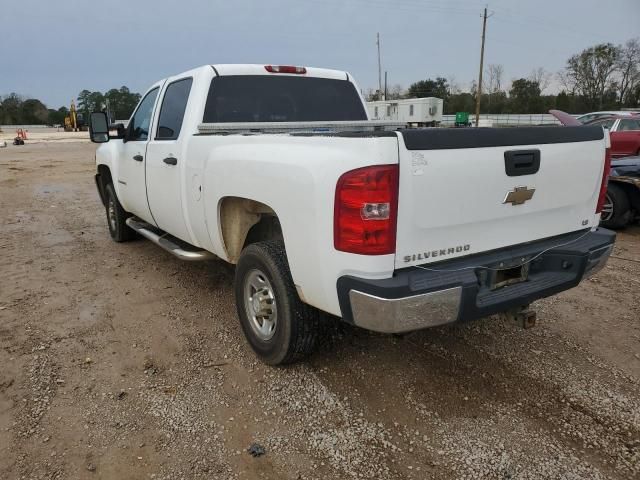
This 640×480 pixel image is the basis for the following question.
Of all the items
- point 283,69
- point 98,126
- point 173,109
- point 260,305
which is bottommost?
point 260,305

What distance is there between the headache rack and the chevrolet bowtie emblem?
141cm

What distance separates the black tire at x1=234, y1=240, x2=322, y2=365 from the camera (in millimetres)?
2957

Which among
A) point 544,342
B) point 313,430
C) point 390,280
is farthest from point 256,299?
point 544,342

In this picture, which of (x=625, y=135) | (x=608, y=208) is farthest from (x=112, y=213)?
(x=625, y=135)

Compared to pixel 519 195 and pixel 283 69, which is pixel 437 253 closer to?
pixel 519 195

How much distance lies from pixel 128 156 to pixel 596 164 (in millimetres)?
4400

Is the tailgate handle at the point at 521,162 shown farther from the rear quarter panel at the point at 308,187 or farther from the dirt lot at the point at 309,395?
the dirt lot at the point at 309,395

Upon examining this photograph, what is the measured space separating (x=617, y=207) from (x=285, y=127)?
539 centimetres

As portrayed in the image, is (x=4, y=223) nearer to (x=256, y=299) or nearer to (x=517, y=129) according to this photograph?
(x=256, y=299)

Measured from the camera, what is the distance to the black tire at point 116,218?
20.8ft

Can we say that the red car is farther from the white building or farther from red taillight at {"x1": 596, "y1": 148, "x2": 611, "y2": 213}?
red taillight at {"x1": 596, "y1": 148, "x2": 611, "y2": 213}

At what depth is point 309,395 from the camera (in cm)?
304

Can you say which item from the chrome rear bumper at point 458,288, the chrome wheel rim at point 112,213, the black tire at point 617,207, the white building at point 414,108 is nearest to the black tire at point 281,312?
the chrome rear bumper at point 458,288

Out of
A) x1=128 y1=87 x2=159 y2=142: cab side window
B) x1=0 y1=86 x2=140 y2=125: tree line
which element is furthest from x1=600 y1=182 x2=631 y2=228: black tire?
x1=0 y1=86 x2=140 y2=125: tree line
